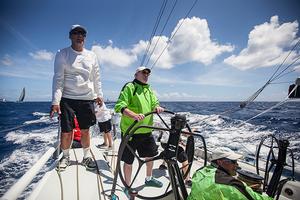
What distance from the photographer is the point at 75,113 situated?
2469 mm

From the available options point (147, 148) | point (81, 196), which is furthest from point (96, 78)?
point (81, 196)

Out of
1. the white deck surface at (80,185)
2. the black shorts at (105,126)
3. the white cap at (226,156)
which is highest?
the white cap at (226,156)

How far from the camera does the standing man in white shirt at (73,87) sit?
232 centimetres

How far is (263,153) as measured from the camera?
629cm

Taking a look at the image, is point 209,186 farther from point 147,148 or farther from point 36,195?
point 36,195

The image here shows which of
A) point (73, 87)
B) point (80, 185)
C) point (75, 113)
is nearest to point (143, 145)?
point (80, 185)

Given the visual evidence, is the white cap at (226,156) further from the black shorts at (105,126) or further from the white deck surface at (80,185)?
the black shorts at (105,126)

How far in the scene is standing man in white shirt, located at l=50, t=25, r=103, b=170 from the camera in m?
2.32

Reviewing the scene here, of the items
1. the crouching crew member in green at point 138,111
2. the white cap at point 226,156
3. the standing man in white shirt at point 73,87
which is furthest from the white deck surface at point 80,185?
the white cap at point 226,156

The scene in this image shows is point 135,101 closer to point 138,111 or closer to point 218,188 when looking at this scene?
point 138,111

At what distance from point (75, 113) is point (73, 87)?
0.34m

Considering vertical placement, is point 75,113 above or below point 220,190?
above

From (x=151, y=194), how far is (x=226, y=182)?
4.27ft

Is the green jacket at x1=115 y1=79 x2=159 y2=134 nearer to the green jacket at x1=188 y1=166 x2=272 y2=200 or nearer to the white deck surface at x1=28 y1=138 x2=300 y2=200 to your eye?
the white deck surface at x1=28 y1=138 x2=300 y2=200
